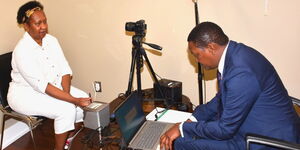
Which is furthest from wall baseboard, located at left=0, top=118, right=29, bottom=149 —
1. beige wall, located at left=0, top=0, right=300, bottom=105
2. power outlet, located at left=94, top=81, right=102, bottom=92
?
power outlet, located at left=94, top=81, right=102, bottom=92

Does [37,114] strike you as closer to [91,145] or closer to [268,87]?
[91,145]

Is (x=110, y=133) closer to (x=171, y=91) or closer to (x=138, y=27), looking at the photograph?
(x=171, y=91)

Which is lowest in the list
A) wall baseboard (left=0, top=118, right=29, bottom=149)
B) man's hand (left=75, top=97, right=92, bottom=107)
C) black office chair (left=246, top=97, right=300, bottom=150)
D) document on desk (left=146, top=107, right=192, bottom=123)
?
wall baseboard (left=0, top=118, right=29, bottom=149)

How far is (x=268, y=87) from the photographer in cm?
151

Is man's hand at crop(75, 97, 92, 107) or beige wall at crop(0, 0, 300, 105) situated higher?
beige wall at crop(0, 0, 300, 105)

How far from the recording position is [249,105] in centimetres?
147

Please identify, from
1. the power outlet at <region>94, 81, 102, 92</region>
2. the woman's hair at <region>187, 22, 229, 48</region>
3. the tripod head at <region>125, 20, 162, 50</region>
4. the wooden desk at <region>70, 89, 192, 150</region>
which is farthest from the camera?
the power outlet at <region>94, 81, 102, 92</region>

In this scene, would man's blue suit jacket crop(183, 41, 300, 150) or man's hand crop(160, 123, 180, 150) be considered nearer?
man's blue suit jacket crop(183, 41, 300, 150)

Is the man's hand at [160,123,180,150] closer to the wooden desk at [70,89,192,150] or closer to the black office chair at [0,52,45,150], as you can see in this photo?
the wooden desk at [70,89,192,150]

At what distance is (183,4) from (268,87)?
1.23 m

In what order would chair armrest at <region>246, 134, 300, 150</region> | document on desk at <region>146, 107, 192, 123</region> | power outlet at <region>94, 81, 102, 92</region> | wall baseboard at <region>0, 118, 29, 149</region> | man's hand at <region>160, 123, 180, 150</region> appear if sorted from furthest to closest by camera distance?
power outlet at <region>94, 81, 102, 92</region>
wall baseboard at <region>0, 118, 29, 149</region>
document on desk at <region>146, 107, 192, 123</region>
man's hand at <region>160, 123, 180, 150</region>
chair armrest at <region>246, 134, 300, 150</region>

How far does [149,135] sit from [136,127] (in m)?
0.10

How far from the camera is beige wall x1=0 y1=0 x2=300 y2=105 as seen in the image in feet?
7.58

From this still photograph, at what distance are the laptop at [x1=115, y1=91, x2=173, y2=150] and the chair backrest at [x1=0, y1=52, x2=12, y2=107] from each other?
3.92ft
